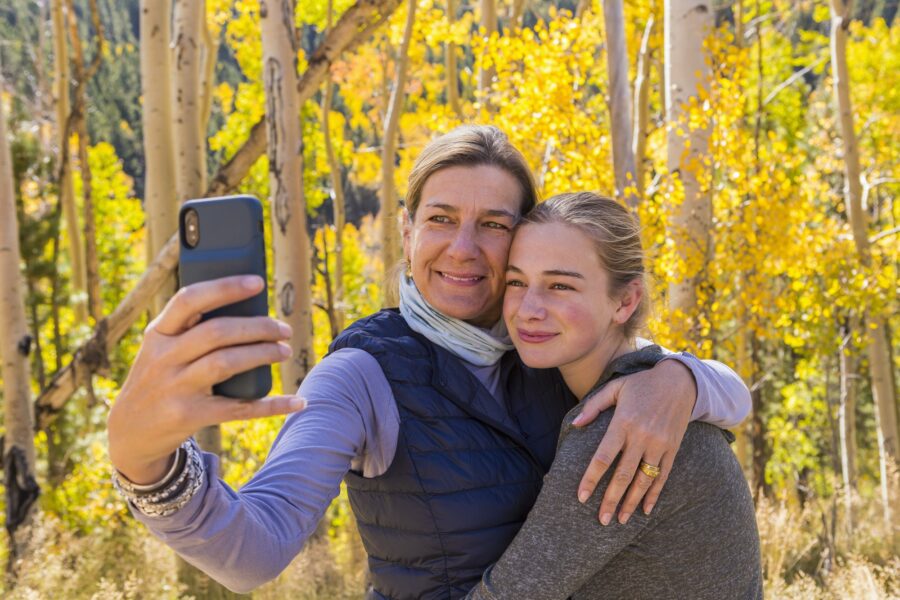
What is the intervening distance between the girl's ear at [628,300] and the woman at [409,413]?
0.18m

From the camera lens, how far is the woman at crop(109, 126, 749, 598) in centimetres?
93

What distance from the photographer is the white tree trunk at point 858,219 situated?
1023 cm

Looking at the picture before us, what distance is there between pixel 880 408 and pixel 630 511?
11488mm

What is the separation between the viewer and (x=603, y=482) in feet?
5.16

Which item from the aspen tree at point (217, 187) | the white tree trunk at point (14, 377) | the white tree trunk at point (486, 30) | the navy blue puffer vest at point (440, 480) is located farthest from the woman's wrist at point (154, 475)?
the white tree trunk at point (486, 30)

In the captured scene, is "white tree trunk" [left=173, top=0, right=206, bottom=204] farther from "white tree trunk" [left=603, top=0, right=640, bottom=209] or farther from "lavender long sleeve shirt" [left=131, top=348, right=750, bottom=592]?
"lavender long sleeve shirt" [left=131, top=348, right=750, bottom=592]

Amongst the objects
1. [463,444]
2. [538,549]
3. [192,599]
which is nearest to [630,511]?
[538,549]

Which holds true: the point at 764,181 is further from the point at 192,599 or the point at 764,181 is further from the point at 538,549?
the point at 538,549

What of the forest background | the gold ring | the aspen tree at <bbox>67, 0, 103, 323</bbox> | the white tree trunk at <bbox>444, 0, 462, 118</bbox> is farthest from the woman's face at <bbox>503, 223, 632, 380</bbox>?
the white tree trunk at <bbox>444, 0, 462, 118</bbox>

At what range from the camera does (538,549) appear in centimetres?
155

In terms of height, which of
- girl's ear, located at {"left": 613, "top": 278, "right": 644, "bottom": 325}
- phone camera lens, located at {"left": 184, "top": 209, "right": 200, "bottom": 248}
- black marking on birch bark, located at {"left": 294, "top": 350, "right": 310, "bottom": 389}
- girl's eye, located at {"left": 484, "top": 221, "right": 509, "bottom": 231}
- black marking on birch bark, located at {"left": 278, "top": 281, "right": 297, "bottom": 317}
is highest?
phone camera lens, located at {"left": 184, "top": 209, "right": 200, "bottom": 248}

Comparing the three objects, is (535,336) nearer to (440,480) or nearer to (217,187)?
(440,480)

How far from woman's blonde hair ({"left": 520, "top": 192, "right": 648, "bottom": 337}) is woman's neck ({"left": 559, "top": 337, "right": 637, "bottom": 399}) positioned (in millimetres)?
56

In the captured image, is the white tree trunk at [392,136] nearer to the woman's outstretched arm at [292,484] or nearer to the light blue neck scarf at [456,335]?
the light blue neck scarf at [456,335]
